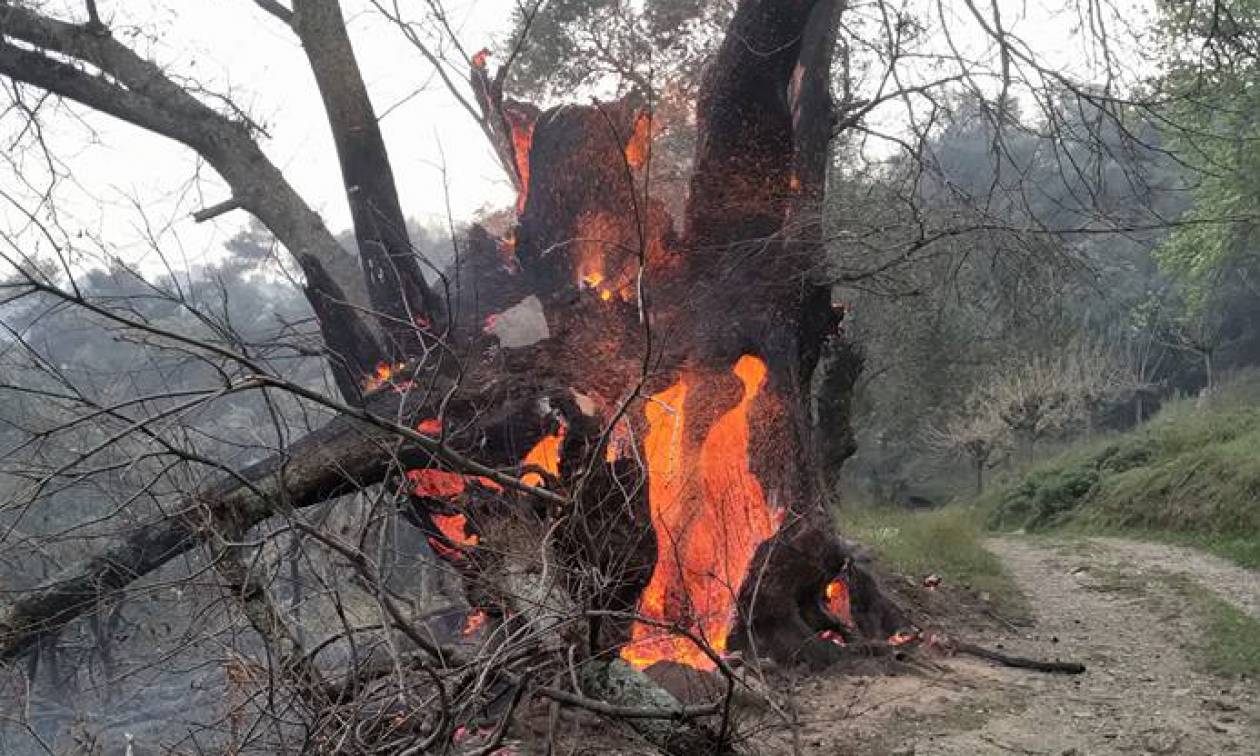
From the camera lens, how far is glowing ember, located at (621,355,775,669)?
20.2 ft

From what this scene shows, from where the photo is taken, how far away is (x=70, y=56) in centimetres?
689

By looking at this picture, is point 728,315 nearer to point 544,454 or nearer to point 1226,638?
point 544,454

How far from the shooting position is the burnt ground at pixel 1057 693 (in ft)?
14.2

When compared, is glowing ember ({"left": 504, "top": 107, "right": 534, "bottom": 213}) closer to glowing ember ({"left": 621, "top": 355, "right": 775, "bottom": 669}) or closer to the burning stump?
the burning stump

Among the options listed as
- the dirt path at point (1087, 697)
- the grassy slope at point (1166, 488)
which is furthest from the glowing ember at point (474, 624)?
the grassy slope at point (1166, 488)

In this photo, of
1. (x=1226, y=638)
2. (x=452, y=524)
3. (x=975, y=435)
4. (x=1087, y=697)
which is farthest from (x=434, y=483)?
(x=975, y=435)

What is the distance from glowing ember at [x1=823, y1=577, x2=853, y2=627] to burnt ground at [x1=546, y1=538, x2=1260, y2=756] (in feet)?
2.55

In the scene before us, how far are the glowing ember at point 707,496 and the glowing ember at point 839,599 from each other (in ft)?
3.30

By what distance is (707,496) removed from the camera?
6.48 m

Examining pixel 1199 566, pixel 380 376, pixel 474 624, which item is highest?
pixel 380 376

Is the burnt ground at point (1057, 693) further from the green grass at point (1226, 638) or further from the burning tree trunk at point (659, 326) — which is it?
the burning tree trunk at point (659, 326)

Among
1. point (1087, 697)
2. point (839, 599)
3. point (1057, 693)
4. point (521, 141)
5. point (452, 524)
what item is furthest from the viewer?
Result: point (521, 141)

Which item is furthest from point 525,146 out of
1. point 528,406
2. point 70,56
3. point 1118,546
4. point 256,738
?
point 1118,546

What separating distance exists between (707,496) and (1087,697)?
2.84 m
